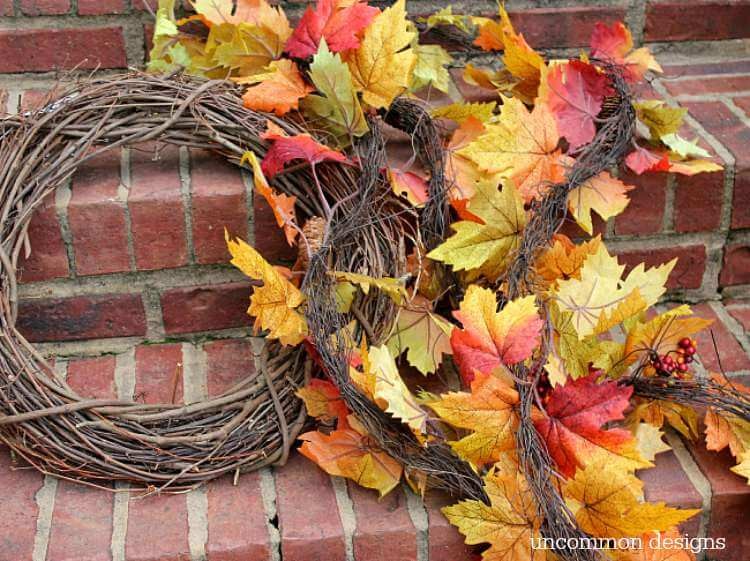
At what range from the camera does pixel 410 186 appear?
1.40 m

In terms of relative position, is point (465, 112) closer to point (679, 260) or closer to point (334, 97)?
point (334, 97)

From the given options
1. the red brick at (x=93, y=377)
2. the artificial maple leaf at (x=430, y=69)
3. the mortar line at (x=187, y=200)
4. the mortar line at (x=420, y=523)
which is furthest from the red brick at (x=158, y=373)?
the artificial maple leaf at (x=430, y=69)

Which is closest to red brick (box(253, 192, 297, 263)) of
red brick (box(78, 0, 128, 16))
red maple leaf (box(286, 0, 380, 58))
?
red maple leaf (box(286, 0, 380, 58))

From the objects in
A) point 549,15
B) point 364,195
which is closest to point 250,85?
point 364,195

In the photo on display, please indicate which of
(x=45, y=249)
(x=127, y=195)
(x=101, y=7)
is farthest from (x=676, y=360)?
(x=101, y=7)

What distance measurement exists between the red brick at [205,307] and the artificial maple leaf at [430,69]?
459 mm

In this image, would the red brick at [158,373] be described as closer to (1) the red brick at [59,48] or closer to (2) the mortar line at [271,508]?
(2) the mortar line at [271,508]

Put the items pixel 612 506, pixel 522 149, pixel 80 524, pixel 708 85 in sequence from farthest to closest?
pixel 708 85, pixel 522 149, pixel 80 524, pixel 612 506

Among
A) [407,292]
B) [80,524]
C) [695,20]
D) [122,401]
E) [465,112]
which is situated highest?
[695,20]

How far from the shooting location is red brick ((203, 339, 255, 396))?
1.39 m

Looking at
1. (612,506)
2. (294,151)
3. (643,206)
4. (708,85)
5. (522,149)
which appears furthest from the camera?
(708,85)

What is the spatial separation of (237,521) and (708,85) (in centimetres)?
116

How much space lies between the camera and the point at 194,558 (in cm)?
117

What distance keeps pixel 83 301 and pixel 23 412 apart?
0.83ft
